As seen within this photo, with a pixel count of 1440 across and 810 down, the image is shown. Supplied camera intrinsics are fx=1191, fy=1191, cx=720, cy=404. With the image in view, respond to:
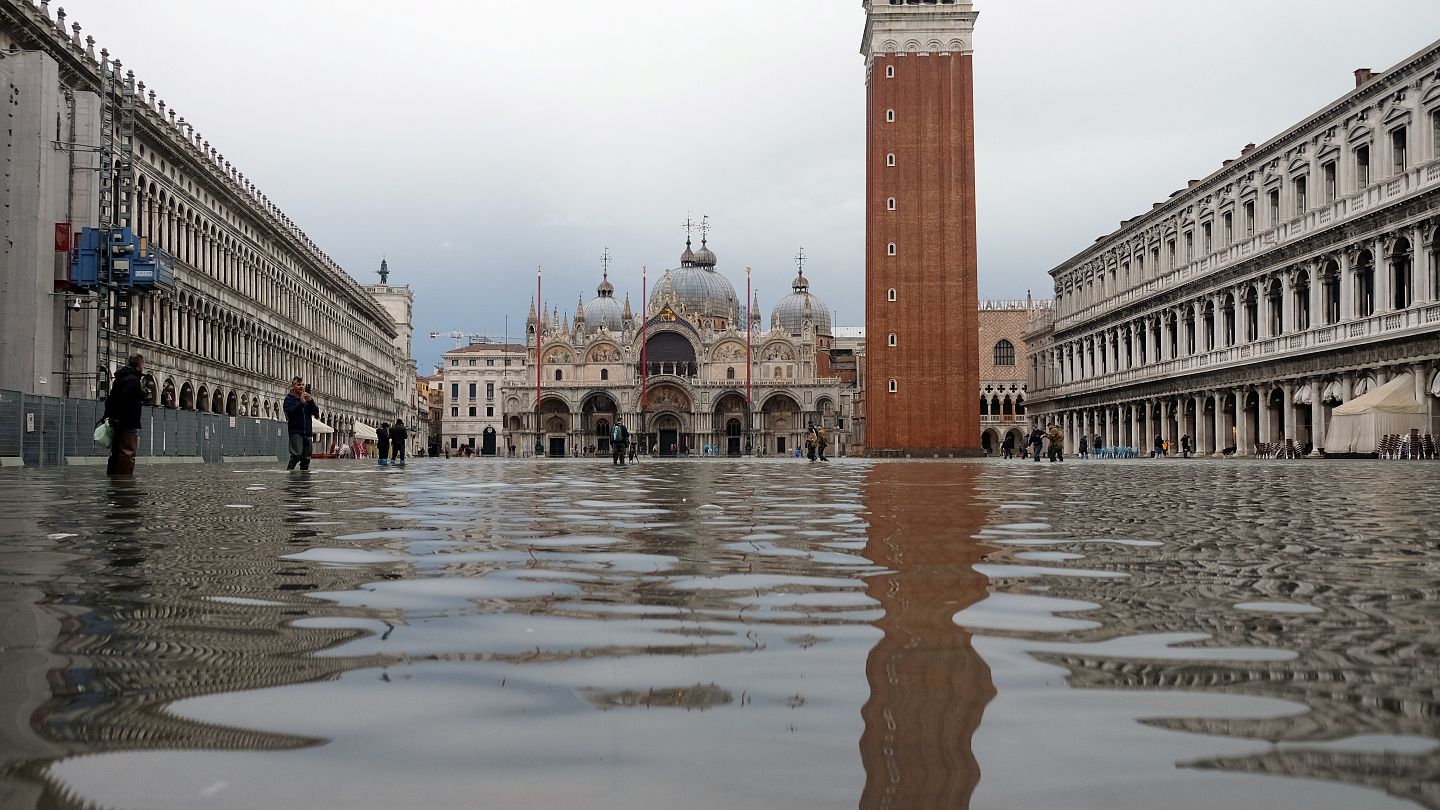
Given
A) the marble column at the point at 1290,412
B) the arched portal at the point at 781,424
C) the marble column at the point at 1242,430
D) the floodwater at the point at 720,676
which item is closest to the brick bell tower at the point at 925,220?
the marble column at the point at 1242,430

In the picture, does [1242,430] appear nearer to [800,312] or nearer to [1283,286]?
[1283,286]

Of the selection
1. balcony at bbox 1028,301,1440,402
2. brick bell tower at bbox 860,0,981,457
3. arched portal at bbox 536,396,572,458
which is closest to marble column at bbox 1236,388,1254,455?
balcony at bbox 1028,301,1440,402

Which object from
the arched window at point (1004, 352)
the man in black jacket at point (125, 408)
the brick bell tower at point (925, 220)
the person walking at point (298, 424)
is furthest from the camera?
the arched window at point (1004, 352)

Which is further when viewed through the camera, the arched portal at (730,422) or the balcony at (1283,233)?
the arched portal at (730,422)

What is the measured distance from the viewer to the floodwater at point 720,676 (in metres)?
1.59

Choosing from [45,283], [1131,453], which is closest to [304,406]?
[45,283]

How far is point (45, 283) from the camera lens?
98.6ft

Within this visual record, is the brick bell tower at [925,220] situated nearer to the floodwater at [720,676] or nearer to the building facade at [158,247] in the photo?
the building facade at [158,247]

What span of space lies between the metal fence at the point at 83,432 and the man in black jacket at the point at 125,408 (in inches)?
386

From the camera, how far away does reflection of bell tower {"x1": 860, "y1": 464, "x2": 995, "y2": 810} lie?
5.21 feet

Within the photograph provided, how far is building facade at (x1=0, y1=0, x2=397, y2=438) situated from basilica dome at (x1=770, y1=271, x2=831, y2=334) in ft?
175

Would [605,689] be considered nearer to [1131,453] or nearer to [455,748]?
[455,748]

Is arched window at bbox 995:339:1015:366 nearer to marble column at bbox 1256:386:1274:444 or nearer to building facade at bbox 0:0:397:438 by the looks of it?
marble column at bbox 1256:386:1274:444

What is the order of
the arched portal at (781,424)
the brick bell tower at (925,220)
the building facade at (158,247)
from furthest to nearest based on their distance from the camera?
1. the arched portal at (781,424)
2. the brick bell tower at (925,220)
3. the building facade at (158,247)
